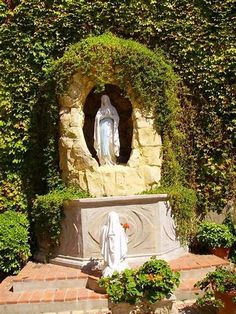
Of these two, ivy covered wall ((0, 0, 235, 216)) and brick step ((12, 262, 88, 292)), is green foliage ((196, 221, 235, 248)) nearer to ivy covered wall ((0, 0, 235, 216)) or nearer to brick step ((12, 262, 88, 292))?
ivy covered wall ((0, 0, 235, 216))

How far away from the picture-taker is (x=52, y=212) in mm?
7539

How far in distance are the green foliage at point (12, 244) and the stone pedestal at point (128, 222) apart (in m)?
0.88

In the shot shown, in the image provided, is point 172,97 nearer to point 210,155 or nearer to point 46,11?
point 210,155

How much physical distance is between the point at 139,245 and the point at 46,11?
546 cm

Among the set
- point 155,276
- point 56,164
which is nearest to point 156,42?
point 56,164

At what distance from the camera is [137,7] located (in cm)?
931

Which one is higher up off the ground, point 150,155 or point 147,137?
point 147,137

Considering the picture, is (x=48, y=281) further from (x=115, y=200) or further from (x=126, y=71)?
(x=126, y=71)

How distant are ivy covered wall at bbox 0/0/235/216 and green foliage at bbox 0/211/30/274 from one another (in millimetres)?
1022

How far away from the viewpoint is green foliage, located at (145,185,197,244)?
762cm

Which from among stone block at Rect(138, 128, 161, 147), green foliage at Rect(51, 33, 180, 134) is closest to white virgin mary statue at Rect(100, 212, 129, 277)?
stone block at Rect(138, 128, 161, 147)

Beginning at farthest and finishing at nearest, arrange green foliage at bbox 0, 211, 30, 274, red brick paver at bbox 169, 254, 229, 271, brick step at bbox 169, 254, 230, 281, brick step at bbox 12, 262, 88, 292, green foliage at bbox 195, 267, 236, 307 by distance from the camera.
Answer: green foliage at bbox 0, 211, 30, 274
red brick paver at bbox 169, 254, 229, 271
brick step at bbox 169, 254, 230, 281
brick step at bbox 12, 262, 88, 292
green foliage at bbox 195, 267, 236, 307

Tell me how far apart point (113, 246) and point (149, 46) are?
4936 millimetres

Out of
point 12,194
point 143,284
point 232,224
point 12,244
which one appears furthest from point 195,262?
point 12,194
